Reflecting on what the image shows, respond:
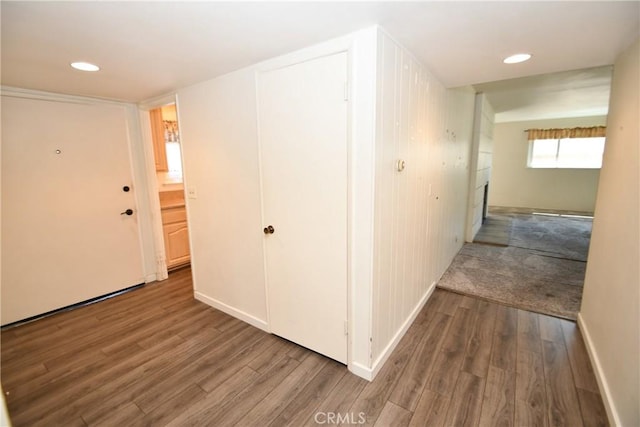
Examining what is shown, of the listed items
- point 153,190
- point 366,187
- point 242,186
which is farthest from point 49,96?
point 366,187

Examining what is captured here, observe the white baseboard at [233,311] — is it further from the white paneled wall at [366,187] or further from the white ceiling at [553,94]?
the white ceiling at [553,94]

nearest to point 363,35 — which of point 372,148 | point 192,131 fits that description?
point 372,148

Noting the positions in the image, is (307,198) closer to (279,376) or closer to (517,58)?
(279,376)

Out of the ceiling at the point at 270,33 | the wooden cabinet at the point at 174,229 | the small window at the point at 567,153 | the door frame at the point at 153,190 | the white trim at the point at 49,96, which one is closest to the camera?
the ceiling at the point at 270,33

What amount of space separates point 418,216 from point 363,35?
147 cm

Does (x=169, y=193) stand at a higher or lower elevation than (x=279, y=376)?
higher

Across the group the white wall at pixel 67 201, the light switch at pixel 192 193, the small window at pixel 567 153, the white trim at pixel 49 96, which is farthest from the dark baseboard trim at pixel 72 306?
the small window at pixel 567 153

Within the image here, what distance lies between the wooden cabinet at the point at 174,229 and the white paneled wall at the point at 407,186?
2.74m

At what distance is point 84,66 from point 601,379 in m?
3.97

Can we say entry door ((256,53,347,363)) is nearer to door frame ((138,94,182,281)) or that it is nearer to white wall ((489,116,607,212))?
door frame ((138,94,182,281))

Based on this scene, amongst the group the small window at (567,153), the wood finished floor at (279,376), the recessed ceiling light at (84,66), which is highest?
the recessed ceiling light at (84,66)

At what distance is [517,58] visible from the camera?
1965 millimetres

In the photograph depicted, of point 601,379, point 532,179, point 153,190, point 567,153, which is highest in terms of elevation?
point 567,153

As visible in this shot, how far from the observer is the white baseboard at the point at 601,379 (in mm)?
1487
